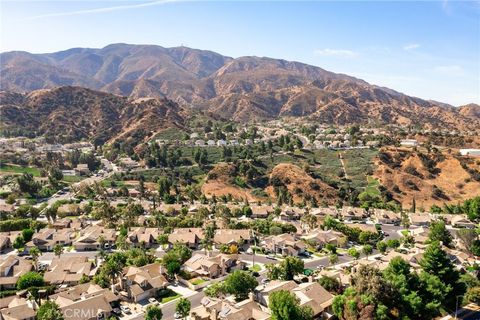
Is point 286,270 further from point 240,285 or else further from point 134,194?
point 134,194

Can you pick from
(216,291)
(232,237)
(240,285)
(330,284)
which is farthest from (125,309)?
(232,237)

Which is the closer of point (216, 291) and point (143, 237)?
point (216, 291)

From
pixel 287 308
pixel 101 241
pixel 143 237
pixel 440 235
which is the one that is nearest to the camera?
pixel 287 308

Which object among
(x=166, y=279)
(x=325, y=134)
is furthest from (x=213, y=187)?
(x=325, y=134)

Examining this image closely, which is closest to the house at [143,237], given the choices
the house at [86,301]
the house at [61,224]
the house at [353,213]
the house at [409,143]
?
the house at [61,224]

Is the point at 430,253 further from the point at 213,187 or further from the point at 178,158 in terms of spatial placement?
the point at 178,158

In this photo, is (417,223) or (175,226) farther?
(417,223)
